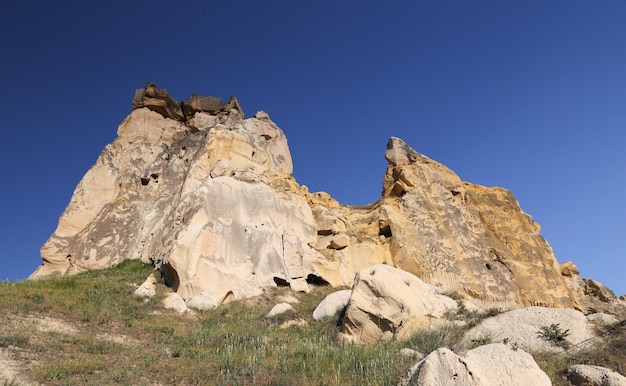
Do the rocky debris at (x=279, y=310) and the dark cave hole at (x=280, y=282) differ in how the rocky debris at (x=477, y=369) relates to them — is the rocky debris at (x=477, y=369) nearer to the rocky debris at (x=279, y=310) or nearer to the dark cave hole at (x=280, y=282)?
the rocky debris at (x=279, y=310)

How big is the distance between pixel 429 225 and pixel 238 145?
13.4m

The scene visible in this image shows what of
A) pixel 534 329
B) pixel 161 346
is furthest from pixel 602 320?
pixel 161 346

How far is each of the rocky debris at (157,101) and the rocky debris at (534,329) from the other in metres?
28.2

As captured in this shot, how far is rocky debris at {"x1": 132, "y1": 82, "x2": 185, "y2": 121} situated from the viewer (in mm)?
33031

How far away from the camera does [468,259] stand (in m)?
28.6

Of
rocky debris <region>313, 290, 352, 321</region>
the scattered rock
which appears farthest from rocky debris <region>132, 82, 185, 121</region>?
the scattered rock

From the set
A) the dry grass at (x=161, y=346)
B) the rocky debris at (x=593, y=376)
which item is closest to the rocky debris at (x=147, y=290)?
the dry grass at (x=161, y=346)

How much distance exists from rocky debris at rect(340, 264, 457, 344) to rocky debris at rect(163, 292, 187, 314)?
20.7 feet

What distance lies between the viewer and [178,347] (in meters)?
11.0

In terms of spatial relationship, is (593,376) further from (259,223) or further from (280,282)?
(259,223)

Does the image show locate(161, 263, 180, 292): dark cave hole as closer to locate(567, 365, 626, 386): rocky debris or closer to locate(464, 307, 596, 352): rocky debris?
locate(464, 307, 596, 352): rocky debris

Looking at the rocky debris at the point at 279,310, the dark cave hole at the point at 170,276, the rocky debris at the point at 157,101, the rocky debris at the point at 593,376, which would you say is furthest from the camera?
the rocky debris at the point at 157,101

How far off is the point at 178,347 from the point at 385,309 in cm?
561

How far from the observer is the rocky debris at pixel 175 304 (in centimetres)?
1598
